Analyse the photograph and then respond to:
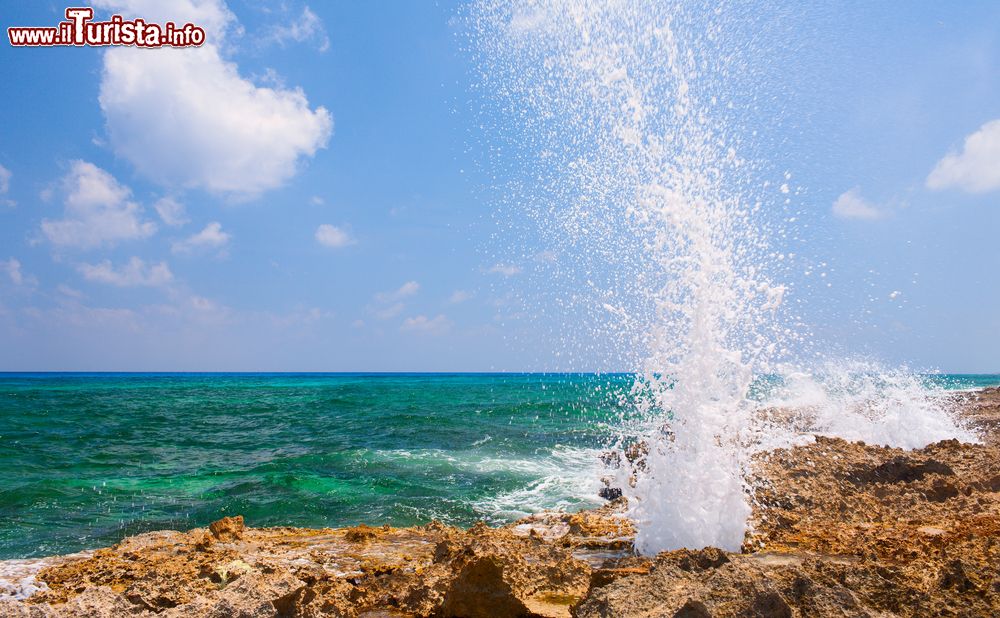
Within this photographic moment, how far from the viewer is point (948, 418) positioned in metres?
13.4

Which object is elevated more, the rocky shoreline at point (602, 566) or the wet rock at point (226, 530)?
the rocky shoreline at point (602, 566)

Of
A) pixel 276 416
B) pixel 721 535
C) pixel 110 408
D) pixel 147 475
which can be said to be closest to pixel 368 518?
pixel 721 535

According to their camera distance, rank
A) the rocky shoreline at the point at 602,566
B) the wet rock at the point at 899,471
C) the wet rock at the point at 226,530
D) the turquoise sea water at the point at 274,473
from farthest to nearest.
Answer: the turquoise sea water at the point at 274,473 < the wet rock at the point at 899,471 < the wet rock at the point at 226,530 < the rocky shoreline at the point at 602,566

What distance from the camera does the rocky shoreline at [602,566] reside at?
3070 millimetres

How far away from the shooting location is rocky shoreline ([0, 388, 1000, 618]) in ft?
10.1

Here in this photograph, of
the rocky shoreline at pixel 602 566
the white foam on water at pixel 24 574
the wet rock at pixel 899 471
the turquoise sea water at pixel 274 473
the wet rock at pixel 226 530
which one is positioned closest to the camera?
the rocky shoreline at pixel 602 566

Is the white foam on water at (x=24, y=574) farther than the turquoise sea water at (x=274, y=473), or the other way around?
the turquoise sea water at (x=274, y=473)

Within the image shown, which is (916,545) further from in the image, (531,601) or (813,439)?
(813,439)

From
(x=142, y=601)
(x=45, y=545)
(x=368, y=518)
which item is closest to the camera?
(x=142, y=601)

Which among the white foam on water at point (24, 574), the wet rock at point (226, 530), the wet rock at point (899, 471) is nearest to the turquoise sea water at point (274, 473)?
the white foam on water at point (24, 574)

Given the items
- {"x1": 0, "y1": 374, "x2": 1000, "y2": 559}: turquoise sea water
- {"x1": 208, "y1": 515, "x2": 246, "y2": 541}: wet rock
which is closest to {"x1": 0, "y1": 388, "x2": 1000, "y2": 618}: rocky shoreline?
{"x1": 208, "y1": 515, "x2": 246, "y2": 541}: wet rock

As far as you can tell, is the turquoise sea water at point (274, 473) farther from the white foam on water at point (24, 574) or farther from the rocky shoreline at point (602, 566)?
the rocky shoreline at point (602, 566)

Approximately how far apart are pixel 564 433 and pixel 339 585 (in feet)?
52.0

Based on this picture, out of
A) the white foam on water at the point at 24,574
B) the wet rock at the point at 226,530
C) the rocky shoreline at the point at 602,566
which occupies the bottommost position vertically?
the white foam on water at the point at 24,574
